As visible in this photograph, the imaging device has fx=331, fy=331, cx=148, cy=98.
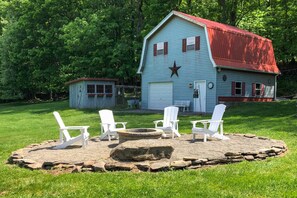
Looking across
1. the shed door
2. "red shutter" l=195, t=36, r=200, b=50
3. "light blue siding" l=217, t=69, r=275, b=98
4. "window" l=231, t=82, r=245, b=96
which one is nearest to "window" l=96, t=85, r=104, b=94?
the shed door

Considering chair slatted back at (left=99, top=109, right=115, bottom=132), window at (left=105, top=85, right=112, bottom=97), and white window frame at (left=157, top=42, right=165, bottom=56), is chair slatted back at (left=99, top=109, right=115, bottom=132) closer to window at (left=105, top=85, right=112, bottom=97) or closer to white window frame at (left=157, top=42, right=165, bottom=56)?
white window frame at (left=157, top=42, right=165, bottom=56)

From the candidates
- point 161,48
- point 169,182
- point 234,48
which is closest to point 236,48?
point 234,48

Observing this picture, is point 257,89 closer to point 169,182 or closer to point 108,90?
point 108,90

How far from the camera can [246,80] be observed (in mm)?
20500

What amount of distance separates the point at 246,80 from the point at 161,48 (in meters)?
5.76

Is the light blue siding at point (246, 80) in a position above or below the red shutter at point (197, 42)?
below

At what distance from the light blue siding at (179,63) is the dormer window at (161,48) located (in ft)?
0.66

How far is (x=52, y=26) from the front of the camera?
105ft

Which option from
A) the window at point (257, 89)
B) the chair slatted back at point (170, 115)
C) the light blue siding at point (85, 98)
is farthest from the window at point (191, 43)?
the chair slatted back at point (170, 115)

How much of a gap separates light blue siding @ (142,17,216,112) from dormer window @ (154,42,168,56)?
0.66 ft

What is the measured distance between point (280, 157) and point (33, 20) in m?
31.1

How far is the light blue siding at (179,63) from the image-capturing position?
19020 mm

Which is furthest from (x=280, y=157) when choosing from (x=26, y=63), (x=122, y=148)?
(x=26, y=63)

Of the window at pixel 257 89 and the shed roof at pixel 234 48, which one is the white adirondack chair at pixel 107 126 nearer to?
the shed roof at pixel 234 48
